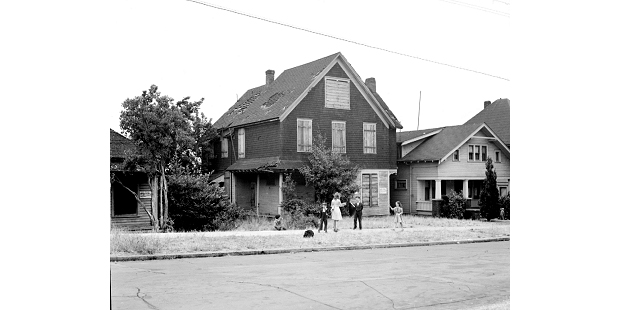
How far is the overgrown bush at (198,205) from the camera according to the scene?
549 cm

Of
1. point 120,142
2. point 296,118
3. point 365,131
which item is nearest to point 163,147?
point 120,142

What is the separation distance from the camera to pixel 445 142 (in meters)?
6.87

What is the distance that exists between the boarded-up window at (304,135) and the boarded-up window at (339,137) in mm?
264

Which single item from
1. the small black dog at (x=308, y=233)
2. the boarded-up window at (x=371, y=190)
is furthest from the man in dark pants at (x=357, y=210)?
the small black dog at (x=308, y=233)

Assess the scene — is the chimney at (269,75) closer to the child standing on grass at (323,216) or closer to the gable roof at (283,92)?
the gable roof at (283,92)

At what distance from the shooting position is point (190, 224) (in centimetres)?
583

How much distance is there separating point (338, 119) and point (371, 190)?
90cm

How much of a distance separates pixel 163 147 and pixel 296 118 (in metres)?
1.43

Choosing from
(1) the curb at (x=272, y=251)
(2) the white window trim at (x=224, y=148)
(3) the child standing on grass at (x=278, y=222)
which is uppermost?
(2) the white window trim at (x=224, y=148)

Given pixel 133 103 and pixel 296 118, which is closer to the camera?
pixel 133 103

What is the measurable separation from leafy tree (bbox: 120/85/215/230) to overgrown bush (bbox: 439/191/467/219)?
9.94 ft
